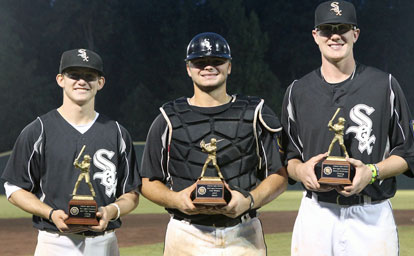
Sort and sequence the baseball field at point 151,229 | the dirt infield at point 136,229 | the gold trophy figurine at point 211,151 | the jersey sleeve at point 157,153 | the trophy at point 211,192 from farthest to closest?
1. the dirt infield at point 136,229
2. the baseball field at point 151,229
3. the jersey sleeve at point 157,153
4. the gold trophy figurine at point 211,151
5. the trophy at point 211,192

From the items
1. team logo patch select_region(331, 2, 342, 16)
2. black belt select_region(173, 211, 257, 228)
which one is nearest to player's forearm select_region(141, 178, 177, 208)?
black belt select_region(173, 211, 257, 228)

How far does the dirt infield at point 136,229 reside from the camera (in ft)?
45.9

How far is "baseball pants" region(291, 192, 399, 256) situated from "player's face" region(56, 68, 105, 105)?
2.18m

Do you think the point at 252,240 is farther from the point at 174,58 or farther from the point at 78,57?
the point at 174,58

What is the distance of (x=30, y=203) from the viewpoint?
5297 mm

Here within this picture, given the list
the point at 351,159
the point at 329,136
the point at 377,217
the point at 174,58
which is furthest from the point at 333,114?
the point at 174,58

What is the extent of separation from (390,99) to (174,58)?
43.0 meters

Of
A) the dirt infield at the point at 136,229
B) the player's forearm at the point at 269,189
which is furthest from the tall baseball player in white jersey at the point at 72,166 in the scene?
the dirt infield at the point at 136,229

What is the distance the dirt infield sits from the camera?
1400 cm

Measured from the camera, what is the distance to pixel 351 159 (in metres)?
5.00

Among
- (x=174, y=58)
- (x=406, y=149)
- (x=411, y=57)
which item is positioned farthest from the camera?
(x=411, y=57)

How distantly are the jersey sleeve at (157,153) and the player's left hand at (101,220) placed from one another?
0.46 m

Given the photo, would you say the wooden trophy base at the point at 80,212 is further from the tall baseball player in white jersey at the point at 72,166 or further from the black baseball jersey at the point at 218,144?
the black baseball jersey at the point at 218,144

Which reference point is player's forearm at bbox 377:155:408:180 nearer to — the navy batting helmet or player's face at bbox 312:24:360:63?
player's face at bbox 312:24:360:63
